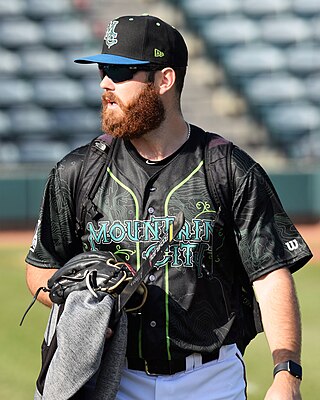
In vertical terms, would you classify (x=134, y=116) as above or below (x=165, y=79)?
below

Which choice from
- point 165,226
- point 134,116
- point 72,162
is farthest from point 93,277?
point 134,116

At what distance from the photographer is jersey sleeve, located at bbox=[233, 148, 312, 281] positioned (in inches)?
123

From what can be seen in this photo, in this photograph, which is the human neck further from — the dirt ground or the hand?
the dirt ground

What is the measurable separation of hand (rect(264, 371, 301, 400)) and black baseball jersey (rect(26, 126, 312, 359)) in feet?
1.05

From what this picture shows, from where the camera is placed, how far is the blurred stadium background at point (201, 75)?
18094mm

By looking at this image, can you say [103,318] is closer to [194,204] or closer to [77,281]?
[77,281]

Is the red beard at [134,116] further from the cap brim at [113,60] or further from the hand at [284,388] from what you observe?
the hand at [284,388]

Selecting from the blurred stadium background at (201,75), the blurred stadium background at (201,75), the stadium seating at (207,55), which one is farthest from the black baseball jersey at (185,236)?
the stadium seating at (207,55)

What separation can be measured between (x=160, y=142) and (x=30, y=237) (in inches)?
475

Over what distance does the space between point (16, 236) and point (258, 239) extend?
1241cm

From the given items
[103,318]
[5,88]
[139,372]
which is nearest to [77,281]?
[103,318]

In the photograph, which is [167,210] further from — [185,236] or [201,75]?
[201,75]

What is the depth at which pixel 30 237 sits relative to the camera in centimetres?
1512

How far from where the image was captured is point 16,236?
15.3 meters
